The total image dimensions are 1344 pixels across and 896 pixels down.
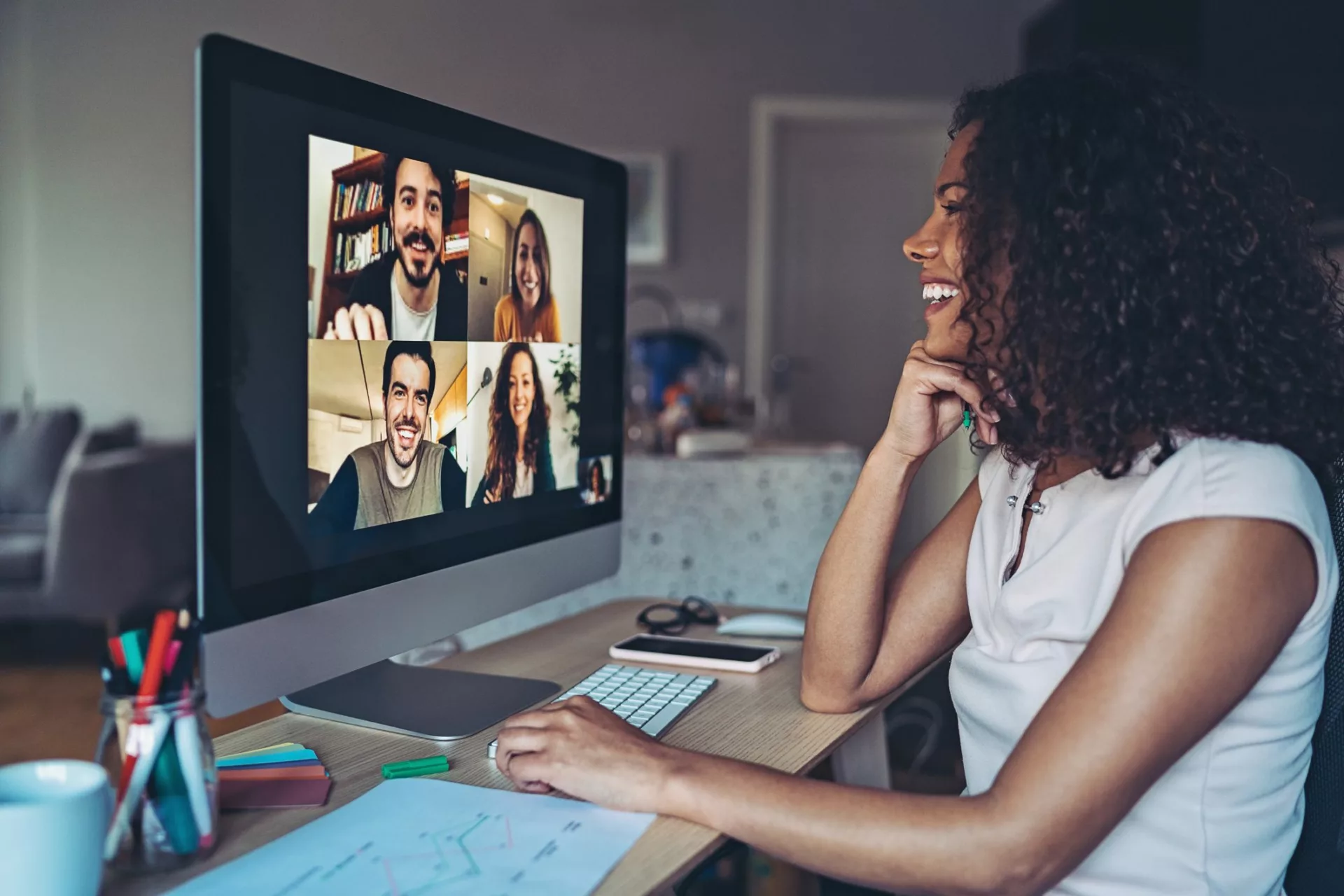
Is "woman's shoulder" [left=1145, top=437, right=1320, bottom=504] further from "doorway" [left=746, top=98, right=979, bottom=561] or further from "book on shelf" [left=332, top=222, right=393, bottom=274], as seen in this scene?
"doorway" [left=746, top=98, right=979, bottom=561]

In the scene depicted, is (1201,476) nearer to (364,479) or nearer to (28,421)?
(364,479)

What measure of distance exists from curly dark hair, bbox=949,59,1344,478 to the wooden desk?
0.32 meters

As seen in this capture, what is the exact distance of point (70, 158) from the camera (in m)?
5.11

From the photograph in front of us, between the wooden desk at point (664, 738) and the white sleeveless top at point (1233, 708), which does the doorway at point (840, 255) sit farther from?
the white sleeveless top at point (1233, 708)

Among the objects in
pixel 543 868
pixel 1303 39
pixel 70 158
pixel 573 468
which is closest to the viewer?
pixel 543 868

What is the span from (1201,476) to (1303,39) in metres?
2.94

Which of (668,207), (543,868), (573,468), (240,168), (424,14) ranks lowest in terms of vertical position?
(543,868)

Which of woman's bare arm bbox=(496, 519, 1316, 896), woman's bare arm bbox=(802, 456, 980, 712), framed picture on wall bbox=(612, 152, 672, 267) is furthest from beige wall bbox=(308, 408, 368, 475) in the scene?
framed picture on wall bbox=(612, 152, 672, 267)

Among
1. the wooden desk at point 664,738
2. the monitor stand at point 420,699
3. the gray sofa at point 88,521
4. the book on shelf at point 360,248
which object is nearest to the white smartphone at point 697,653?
the wooden desk at point 664,738

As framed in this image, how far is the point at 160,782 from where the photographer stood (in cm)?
64

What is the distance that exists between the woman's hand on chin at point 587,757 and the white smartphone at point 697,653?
30 cm

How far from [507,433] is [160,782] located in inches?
19.5

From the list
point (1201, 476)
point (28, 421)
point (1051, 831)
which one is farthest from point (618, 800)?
point (28, 421)

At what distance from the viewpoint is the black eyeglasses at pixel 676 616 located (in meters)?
1.31
